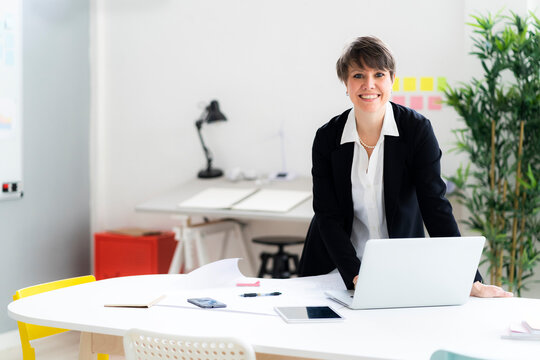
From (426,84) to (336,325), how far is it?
9.22 ft

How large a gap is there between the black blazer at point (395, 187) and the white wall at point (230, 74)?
2056 millimetres

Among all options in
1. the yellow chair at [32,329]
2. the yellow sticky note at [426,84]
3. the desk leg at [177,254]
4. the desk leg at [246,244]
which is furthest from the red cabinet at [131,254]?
the yellow chair at [32,329]

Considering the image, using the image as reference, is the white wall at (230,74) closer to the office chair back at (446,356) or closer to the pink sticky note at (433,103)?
the pink sticky note at (433,103)

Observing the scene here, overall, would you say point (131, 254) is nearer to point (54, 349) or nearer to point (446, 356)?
point (54, 349)

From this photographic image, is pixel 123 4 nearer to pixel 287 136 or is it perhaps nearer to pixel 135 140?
pixel 135 140

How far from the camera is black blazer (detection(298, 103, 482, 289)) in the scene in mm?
2104

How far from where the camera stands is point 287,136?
4.54m

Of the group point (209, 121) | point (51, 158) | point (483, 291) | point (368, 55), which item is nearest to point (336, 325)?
point (483, 291)

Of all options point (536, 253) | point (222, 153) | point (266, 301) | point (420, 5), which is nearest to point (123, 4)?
point (222, 153)

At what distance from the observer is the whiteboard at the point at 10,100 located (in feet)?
13.2

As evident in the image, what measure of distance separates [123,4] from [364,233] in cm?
341

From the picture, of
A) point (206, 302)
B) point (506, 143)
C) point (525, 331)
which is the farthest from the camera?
point (506, 143)

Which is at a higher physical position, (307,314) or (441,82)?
(441,82)

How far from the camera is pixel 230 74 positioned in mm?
4664
